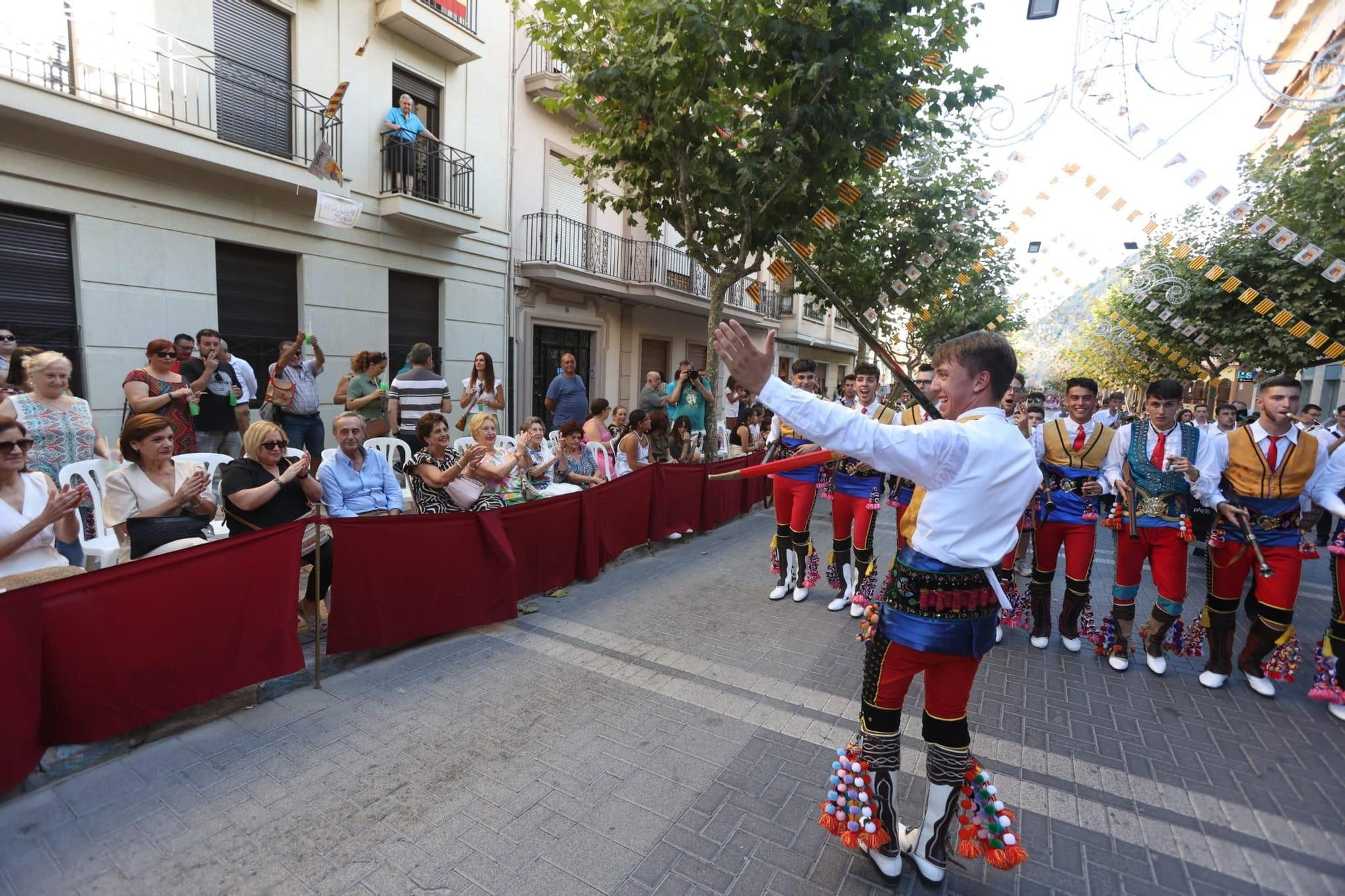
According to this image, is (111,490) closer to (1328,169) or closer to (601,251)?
(601,251)

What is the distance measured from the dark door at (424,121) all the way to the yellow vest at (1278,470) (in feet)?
37.4

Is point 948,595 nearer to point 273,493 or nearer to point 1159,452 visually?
point 1159,452

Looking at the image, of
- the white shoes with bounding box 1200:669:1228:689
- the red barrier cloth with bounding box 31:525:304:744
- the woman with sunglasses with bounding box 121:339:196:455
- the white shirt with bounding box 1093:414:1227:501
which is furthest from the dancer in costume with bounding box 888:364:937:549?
the woman with sunglasses with bounding box 121:339:196:455

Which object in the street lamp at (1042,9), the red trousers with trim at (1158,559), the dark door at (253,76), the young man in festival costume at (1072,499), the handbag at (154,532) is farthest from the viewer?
the dark door at (253,76)

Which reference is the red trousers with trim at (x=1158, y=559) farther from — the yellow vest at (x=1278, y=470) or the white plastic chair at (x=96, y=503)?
the white plastic chair at (x=96, y=503)

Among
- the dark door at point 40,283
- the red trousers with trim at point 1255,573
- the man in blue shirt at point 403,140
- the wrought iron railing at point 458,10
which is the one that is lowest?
the red trousers with trim at point 1255,573

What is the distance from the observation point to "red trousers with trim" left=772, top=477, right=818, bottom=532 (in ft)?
19.1

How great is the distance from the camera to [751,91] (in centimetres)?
862

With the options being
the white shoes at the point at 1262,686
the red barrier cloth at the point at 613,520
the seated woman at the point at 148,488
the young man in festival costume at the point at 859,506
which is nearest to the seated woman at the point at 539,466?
the red barrier cloth at the point at 613,520

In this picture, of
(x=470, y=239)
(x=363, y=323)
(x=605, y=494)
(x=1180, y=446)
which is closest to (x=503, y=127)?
(x=470, y=239)

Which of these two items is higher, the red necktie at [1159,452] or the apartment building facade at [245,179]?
the apartment building facade at [245,179]

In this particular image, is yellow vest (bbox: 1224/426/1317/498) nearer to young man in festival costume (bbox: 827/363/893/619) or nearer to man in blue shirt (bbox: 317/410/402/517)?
young man in festival costume (bbox: 827/363/893/619)

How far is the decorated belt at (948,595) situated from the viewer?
7.79ft

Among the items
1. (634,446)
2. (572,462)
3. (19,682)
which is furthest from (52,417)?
(634,446)
